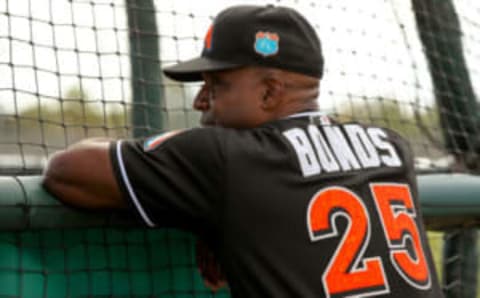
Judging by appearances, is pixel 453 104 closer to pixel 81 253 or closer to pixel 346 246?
pixel 346 246

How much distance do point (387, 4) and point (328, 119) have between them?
1510 mm

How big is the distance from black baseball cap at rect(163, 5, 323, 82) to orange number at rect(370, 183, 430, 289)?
1.06 ft

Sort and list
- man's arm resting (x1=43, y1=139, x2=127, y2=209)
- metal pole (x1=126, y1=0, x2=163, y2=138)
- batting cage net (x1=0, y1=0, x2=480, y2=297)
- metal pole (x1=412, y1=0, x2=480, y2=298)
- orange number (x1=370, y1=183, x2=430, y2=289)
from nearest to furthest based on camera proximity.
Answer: man's arm resting (x1=43, y1=139, x2=127, y2=209), orange number (x1=370, y1=183, x2=430, y2=289), batting cage net (x1=0, y1=0, x2=480, y2=297), metal pole (x1=126, y1=0, x2=163, y2=138), metal pole (x1=412, y1=0, x2=480, y2=298)

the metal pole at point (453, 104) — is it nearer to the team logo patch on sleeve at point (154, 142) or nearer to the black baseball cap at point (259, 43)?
the black baseball cap at point (259, 43)

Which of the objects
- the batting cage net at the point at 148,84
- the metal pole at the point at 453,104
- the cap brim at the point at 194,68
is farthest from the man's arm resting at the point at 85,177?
the metal pole at the point at 453,104

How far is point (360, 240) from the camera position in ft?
7.95

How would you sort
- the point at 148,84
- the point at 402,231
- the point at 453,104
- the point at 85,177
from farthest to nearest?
the point at 453,104 < the point at 148,84 < the point at 402,231 < the point at 85,177

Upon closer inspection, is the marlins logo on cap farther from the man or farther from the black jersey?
the black jersey

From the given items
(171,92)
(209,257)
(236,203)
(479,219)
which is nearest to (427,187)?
(479,219)

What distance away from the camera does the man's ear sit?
2533 millimetres

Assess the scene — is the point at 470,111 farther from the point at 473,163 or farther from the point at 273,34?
the point at 273,34

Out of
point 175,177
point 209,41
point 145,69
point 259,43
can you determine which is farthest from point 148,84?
point 175,177

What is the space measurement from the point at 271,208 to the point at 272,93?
0.99 ft

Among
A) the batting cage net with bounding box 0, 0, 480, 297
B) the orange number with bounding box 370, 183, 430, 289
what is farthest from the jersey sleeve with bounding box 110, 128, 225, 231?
the orange number with bounding box 370, 183, 430, 289
